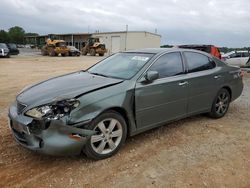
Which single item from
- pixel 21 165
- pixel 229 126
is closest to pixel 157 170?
pixel 21 165

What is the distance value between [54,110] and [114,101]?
0.81 m

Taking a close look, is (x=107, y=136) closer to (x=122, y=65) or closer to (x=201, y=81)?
(x=122, y=65)

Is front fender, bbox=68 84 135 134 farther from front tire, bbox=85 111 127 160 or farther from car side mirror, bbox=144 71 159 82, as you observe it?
car side mirror, bbox=144 71 159 82

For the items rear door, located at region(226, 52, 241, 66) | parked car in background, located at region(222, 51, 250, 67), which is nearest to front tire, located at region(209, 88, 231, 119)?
parked car in background, located at region(222, 51, 250, 67)

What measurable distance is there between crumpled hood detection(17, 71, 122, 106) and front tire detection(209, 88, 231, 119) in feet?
8.07

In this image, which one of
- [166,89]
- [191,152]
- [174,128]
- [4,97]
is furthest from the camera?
[4,97]

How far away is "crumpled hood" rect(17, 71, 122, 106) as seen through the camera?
3.72 meters

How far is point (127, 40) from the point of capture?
2108 inches

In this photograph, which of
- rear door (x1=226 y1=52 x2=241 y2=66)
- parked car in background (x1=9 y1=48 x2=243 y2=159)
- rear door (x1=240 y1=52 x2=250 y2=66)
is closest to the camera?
parked car in background (x1=9 y1=48 x2=243 y2=159)

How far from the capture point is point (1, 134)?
4.73 meters

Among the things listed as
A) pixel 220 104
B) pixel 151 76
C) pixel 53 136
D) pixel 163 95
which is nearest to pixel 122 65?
pixel 151 76

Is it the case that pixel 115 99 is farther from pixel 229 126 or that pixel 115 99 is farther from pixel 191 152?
pixel 229 126

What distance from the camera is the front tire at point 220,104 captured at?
581cm

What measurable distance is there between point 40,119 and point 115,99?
1022mm
